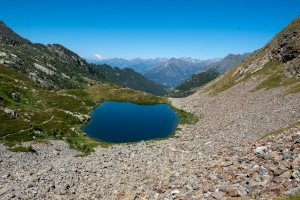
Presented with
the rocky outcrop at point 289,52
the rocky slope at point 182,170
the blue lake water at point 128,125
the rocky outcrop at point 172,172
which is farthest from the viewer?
the rocky outcrop at point 289,52

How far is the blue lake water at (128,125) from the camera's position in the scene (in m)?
73.3

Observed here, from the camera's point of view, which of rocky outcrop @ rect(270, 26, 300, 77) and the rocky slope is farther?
rocky outcrop @ rect(270, 26, 300, 77)

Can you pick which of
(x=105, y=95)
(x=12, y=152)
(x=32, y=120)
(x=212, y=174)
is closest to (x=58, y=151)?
(x=12, y=152)

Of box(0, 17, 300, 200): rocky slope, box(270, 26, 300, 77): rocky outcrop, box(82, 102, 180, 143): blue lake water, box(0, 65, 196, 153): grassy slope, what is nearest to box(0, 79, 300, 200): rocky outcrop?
box(0, 17, 300, 200): rocky slope

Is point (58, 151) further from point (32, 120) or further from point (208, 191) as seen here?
point (208, 191)

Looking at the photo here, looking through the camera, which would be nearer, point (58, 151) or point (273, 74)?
point (58, 151)

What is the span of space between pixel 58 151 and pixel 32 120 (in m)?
30.1

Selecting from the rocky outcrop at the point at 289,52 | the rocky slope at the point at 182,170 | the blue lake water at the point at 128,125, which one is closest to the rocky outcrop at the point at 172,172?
the rocky slope at the point at 182,170

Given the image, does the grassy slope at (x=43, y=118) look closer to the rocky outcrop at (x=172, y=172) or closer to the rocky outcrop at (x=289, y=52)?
the rocky outcrop at (x=172, y=172)

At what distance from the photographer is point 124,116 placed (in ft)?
349

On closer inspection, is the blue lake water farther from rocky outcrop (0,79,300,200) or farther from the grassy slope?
rocky outcrop (0,79,300,200)

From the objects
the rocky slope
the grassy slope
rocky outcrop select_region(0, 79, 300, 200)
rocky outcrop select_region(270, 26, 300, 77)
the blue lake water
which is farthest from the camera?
rocky outcrop select_region(270, 26, 300, 77)

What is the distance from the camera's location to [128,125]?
89.2 m

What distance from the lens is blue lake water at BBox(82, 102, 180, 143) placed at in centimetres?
7331
